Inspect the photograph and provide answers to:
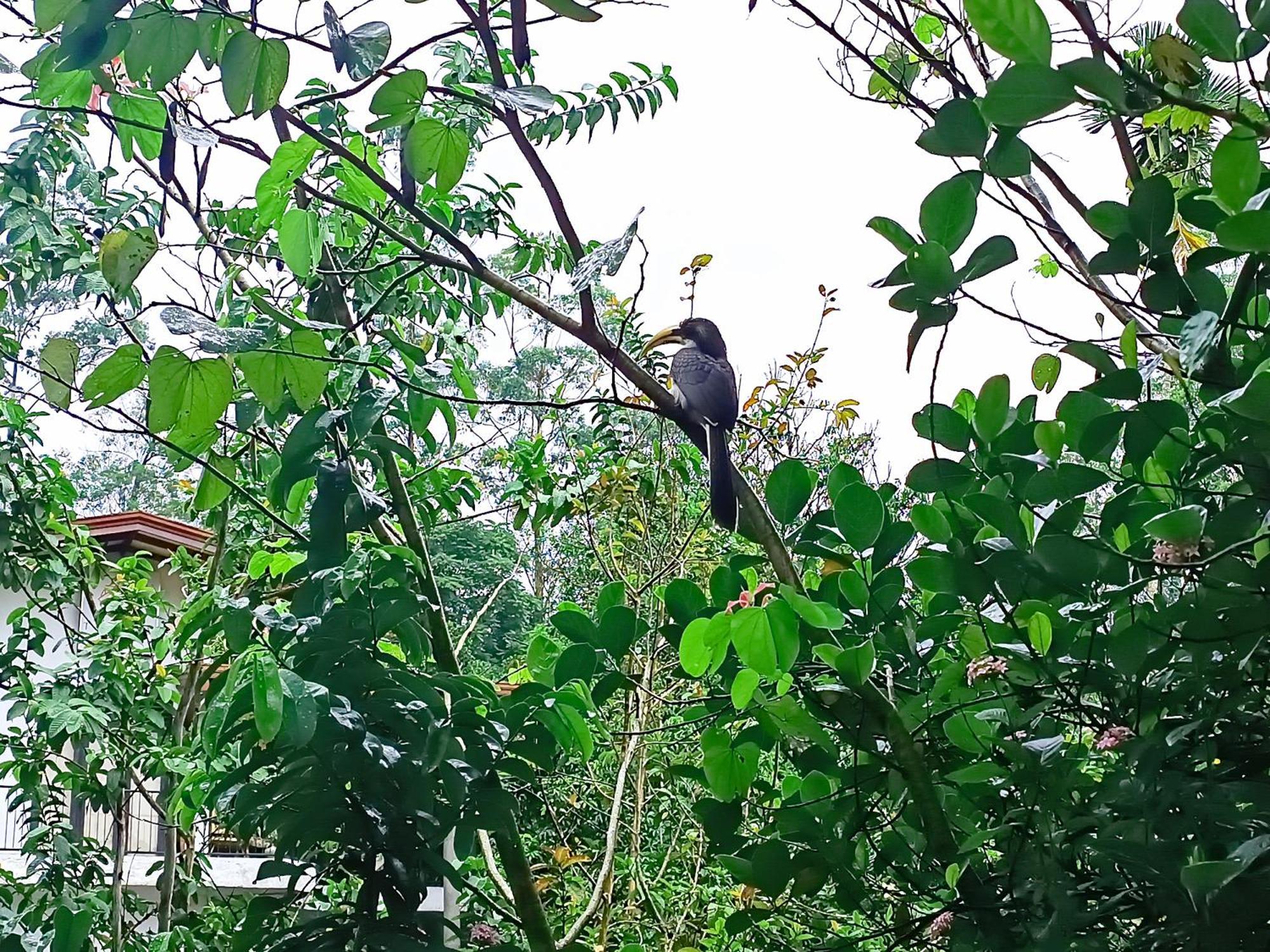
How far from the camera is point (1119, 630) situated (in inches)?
19.7

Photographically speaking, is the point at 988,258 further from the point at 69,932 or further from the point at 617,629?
the point at 69,932

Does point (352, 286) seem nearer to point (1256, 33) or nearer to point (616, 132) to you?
point (616, 132)

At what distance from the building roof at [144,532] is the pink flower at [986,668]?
3655 mm

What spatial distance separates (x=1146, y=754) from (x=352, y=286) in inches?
39.6

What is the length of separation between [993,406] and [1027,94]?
196 mm

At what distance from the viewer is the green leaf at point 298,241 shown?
556mm

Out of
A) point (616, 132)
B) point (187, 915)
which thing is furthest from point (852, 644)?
point (187, 915)

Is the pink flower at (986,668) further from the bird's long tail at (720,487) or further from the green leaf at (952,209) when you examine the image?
the bird's long tail at (720,487)

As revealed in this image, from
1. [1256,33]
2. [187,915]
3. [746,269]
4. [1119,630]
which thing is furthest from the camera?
[746,269]

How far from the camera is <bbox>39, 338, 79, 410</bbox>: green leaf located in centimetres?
70

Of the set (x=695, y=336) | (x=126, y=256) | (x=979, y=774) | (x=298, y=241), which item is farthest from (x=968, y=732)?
(x=695, y=336)

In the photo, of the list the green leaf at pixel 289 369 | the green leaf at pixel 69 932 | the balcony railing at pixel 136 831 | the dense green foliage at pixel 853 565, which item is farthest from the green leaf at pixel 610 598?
the balcony railing at pixel 136 831

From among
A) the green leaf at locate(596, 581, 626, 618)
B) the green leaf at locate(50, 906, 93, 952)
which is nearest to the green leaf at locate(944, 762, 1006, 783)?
the green leaf at locate(596, 581, 626, 618)

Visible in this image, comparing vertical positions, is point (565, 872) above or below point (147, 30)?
below
